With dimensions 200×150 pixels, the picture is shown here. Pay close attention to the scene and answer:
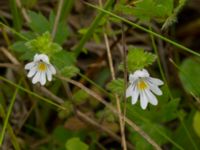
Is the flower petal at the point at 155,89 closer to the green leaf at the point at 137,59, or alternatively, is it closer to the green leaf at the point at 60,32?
the green leaf at the point at 137,59

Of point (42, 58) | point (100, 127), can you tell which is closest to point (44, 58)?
point (42, 58)

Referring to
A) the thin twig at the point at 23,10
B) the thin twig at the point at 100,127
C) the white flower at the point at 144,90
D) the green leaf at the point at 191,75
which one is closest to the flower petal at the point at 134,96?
the white flower at the point at 144,90

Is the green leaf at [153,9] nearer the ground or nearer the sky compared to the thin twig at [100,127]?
nearer the sky

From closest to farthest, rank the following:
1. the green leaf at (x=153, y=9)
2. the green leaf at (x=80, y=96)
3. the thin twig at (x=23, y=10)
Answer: the green leaf at (x=153, y=9) → the green leaf at (x=80, y=96) → the thin twig at (x=23, y=10)

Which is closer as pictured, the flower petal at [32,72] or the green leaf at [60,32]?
the flower petal at [32,72]

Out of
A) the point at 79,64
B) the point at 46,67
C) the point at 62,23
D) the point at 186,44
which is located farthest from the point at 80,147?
the point at 186,44

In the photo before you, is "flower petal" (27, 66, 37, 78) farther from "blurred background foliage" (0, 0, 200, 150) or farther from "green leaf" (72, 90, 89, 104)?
"green leaf" (72, 90, 89, 104)

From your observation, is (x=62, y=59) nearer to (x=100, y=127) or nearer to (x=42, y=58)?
(x=42, y=58)

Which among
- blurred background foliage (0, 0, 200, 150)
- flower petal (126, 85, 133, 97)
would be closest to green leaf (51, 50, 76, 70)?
blurred background foliage (0, 0, 200, 150)
